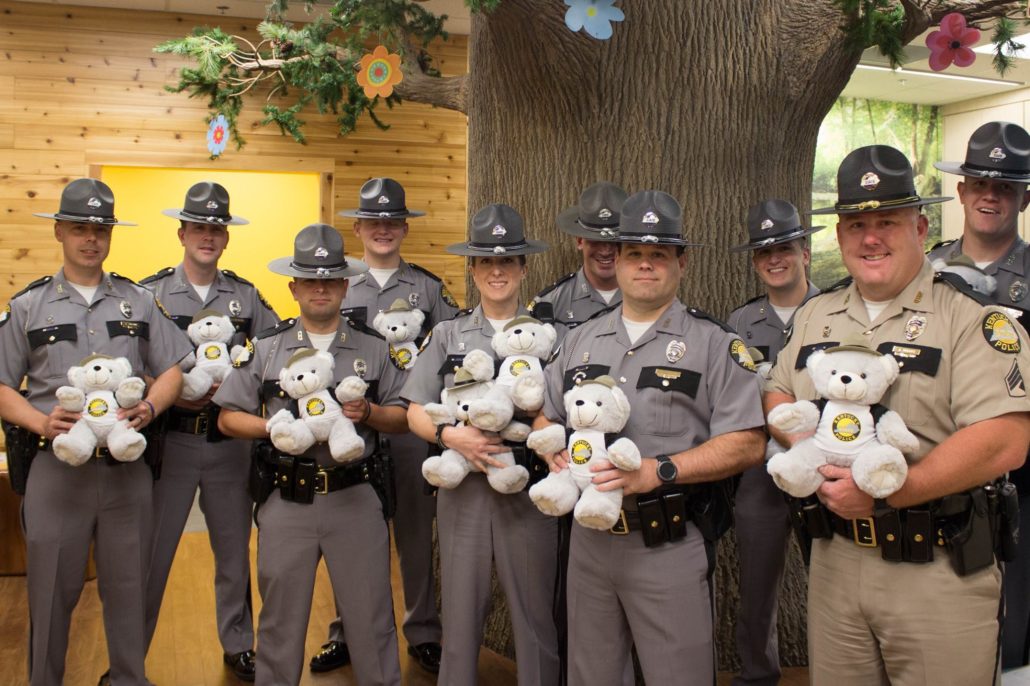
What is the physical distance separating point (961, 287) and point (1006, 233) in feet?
3.77

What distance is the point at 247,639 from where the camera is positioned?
3.95 metres

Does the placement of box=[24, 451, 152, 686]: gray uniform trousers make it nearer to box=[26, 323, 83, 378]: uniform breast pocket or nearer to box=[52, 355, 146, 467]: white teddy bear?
box=[52, 355, 146, 467]: white teddy bear

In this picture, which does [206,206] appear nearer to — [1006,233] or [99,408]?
[99,408]

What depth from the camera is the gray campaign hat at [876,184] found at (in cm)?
231

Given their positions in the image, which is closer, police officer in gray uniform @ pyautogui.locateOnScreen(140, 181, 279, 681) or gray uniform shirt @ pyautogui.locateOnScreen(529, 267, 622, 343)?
gray uniform shirt @ pyautogui.locateOnScreen(529, 267, 622, 343)

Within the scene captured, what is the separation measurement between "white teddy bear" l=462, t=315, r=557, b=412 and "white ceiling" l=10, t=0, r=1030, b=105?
3885 millimetres

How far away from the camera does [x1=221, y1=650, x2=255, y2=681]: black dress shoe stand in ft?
12.4

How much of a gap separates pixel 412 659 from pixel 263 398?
1.36m

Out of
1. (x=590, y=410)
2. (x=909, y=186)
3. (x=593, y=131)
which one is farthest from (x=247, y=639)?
(x=909, y=186)

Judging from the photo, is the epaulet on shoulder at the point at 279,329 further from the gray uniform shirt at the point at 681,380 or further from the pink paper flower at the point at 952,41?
the pink paper flower at the point at 952,41

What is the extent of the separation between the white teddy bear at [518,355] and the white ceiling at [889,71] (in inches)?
153

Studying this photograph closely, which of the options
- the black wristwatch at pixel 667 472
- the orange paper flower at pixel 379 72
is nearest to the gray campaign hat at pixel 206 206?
the orange paper flower at pixel 379 72

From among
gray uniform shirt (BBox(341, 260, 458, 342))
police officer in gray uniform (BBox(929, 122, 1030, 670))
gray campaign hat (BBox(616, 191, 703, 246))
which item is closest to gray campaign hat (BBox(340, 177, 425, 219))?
gray uniform shirt (BBox(341, 260, 458, 342))

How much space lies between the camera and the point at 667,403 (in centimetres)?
260
